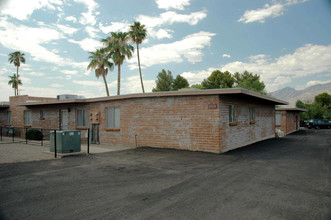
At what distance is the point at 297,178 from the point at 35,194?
706 cm

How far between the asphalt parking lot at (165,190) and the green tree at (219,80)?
4694 centimetres

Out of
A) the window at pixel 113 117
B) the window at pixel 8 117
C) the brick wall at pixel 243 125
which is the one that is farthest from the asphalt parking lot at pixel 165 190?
the window at pixel 8 117

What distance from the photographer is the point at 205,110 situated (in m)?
11.9

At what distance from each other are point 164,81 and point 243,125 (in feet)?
140

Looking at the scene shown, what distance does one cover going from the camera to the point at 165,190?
227 inches

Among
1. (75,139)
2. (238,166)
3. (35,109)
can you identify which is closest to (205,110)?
(238,166)

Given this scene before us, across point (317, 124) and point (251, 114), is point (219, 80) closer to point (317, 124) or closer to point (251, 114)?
point (317, 124)

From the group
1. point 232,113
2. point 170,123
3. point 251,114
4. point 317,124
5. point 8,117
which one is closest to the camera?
point 170,123

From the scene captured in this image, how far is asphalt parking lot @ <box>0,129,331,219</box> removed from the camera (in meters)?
4.46

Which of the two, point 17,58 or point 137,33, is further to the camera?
point 17,58

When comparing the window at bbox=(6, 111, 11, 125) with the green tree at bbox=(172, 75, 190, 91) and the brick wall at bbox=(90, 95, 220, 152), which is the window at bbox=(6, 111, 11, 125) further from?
the green tree at bbox=(172, 75, 190, 91)

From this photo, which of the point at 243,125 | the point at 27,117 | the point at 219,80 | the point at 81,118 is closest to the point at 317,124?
the point at 219,80

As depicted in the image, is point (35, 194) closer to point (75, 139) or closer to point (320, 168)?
point (75, 139)

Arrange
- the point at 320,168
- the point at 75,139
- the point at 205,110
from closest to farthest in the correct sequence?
the point at 320,168 < the point at 75,139 < the point at 205,110
